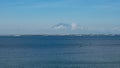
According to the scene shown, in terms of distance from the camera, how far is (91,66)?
44.6m

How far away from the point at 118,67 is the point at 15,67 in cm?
1227

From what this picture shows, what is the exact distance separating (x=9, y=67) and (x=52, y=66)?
17.0ft

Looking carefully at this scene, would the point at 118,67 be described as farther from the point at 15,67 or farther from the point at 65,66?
the point at 15,67

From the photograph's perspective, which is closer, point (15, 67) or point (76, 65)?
point (15, 67)

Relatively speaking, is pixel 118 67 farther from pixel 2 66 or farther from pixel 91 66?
pixel 2 66

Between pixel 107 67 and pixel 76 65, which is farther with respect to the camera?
pixel 76 65

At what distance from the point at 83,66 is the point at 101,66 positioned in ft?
7.36

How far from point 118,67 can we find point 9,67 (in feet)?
42.6

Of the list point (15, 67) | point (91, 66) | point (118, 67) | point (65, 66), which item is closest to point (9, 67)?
point (15, 67)

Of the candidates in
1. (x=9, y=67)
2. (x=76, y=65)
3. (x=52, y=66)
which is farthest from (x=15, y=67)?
(x=76, y=65)

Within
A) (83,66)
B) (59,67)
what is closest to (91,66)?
(83,66)

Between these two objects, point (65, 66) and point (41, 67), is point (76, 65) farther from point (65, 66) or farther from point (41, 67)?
point (41, 67)

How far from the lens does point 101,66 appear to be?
44031 mm

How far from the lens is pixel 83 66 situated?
146 ft
